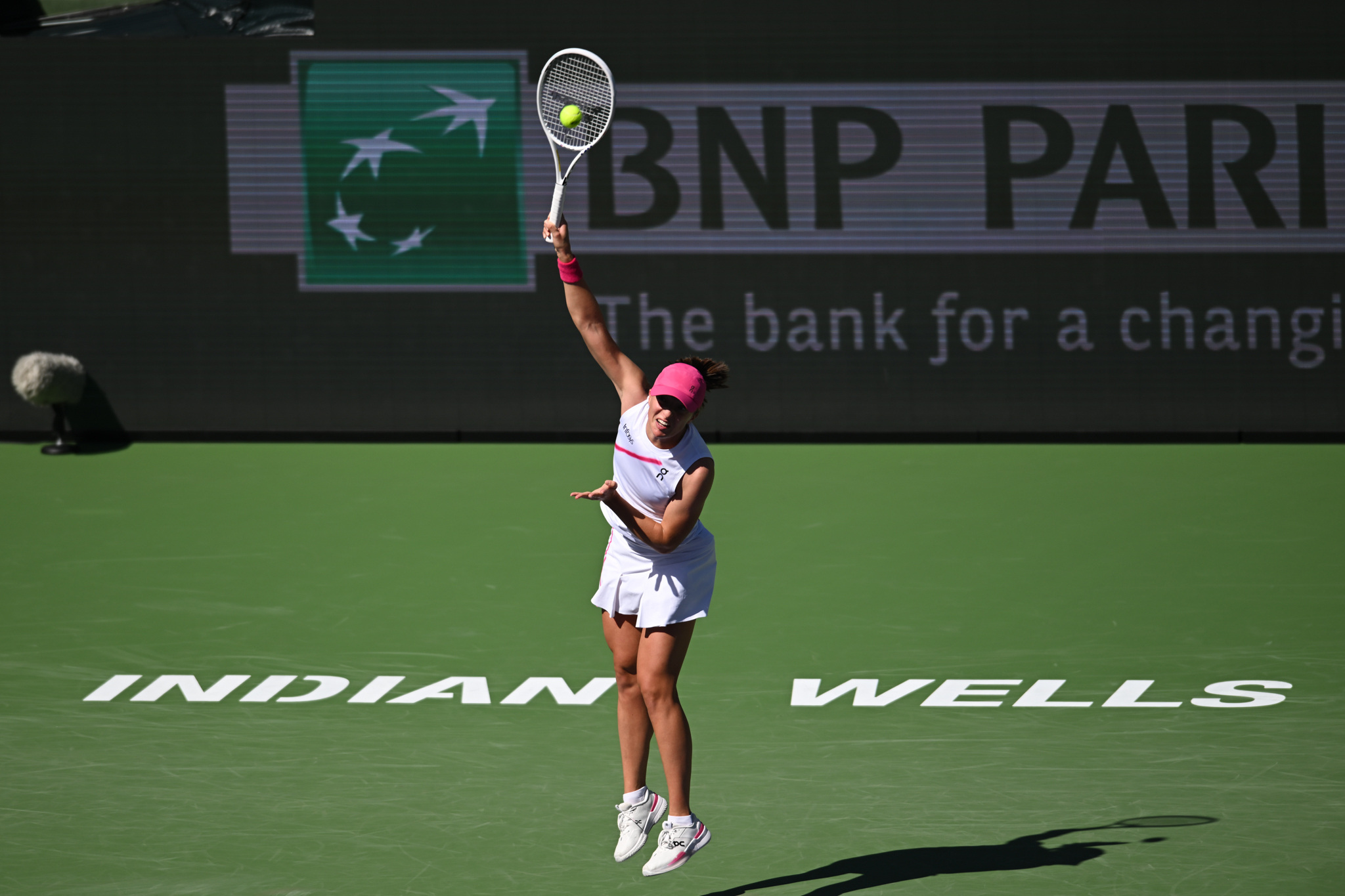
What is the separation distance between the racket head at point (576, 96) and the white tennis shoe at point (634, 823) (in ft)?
9.18

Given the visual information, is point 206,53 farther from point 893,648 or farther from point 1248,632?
point 1248,632

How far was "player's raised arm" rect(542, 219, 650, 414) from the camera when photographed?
6.37m

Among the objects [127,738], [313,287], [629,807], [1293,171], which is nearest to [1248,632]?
[629,807]

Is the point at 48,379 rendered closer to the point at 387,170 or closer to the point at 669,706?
the point at 387,170

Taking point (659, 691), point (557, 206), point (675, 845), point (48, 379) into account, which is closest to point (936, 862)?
point (675, 845)

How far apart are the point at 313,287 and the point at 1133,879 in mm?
11475

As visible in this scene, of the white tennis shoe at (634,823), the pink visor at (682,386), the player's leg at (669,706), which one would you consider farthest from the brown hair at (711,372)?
the white tennis shoe at (634,823)

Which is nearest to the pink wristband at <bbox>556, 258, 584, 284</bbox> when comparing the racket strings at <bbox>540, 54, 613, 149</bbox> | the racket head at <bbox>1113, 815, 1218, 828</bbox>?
the racket strings at <bbox>540, 54, 613, 149</bbox>

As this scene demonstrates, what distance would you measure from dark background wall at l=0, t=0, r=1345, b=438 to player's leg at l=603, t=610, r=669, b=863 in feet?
32.3

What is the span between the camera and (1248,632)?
9492mm

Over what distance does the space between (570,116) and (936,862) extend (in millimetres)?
3234

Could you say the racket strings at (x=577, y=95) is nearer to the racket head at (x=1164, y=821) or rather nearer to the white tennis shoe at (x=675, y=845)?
the white tennis shoe at (x=675, y=845)

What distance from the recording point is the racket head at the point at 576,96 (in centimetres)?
Answer: 757

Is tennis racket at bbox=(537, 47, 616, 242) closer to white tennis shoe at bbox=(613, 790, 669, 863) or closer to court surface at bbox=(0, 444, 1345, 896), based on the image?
court surface at bbox=(0, 444, 1345, 896)
